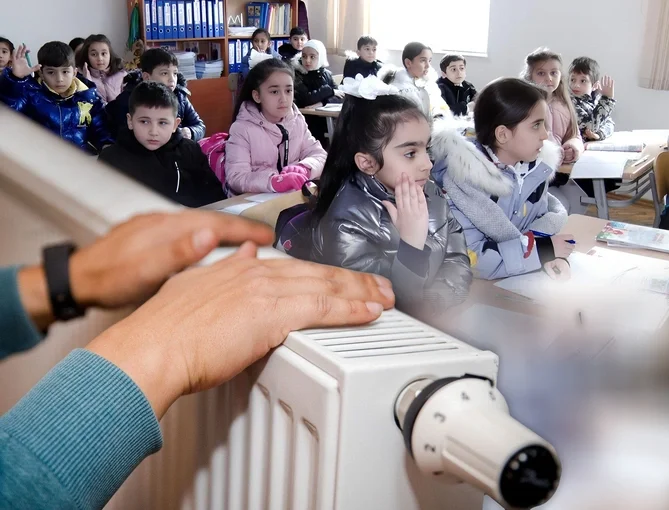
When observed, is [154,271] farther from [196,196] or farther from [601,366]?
[196,196]

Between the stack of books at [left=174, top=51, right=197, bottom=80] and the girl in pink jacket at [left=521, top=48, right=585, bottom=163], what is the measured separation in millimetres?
2768

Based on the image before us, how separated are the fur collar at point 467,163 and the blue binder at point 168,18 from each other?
4022 mm

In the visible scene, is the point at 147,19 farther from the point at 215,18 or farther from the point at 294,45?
the point at 294,45

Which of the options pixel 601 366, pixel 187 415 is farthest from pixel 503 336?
pixel 187 415

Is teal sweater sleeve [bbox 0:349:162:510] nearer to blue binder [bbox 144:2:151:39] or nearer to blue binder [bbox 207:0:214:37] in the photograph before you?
blue binder [bbox 144:2:151:39]

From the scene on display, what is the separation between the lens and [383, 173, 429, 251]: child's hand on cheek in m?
1.43

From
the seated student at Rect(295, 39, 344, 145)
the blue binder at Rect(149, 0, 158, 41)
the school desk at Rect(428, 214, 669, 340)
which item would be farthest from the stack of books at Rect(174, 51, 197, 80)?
the school desk at Rect(428, 214, 669, 340)

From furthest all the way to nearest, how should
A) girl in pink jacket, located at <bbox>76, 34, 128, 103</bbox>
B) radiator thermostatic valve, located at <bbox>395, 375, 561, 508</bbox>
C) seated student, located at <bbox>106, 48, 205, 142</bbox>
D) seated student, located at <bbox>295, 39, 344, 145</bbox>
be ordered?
seated student, located at <bbox>295, 39, 344, 145</bbox> → girl in pink jacket, located at <bbox>76, 34, 128, 103</bbox> → seated student, located at <bbox>106, 48, 205, 142</bbox> → radiator thermostatic valve, located at <bbox>395, 375, 561, 508</bbox>

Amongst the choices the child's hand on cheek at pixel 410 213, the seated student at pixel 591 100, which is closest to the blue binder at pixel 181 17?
the seated student at pixel 591 100

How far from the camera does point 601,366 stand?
1174 mm

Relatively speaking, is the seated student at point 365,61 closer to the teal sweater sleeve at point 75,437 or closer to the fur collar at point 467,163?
the fur collar at point 467,163

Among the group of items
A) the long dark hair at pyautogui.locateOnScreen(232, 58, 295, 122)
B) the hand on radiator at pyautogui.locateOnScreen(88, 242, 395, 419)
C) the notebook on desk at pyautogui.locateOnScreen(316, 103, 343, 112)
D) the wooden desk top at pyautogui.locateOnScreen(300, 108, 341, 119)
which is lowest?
the wooden desk top at pyautogui.locateOnScreen(300, 108, 341, 119)

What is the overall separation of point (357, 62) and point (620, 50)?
2.04 m

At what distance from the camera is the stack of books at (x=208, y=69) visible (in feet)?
18.5
